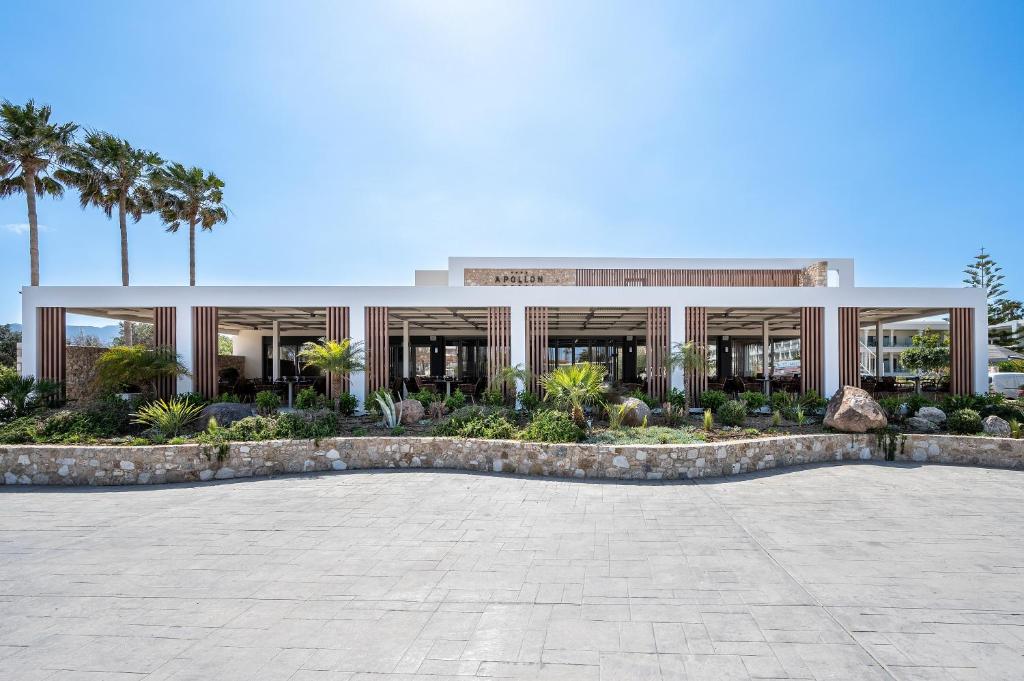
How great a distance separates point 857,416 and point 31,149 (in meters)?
24.2

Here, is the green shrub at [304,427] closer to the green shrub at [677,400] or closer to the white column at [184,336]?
the white column at [184,336]

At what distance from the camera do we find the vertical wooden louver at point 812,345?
12.4m

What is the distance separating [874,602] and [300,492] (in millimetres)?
6608

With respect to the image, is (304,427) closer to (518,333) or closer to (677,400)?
(518,333)

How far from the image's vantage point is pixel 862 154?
1255 cm

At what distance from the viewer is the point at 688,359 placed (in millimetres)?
11383

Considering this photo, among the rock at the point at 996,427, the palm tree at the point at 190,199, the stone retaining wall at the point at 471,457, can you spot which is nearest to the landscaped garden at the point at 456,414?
the rock at the point at 996,427

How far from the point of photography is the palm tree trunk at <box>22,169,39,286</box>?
55.2ft

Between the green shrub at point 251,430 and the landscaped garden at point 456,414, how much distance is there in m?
0.02

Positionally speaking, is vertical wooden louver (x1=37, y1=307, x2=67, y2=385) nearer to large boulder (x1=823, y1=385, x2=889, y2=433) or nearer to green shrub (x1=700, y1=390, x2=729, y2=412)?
green shrub (x1=700, y1=390, x2=729, y2=412)

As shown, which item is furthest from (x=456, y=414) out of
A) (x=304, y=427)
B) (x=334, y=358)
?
(x=334, y=358)

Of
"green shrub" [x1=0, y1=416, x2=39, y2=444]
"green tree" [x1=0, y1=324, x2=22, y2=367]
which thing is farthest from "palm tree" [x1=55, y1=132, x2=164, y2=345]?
"green shrub" [x1=0, y1=416, x2=39, y2=444]

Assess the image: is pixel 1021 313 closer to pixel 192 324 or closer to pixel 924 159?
pixel 924 159

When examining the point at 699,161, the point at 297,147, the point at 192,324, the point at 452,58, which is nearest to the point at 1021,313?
the point at 699,161
